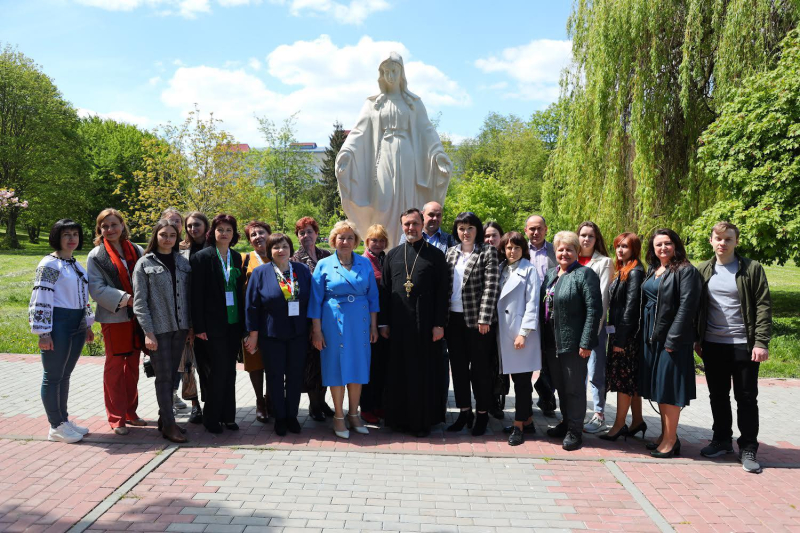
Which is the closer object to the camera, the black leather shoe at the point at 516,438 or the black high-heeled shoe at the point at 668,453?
the black high-heeled shoe at the point at 668,453

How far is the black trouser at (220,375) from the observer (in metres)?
5.11

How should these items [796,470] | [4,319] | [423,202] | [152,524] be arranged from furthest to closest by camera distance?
[4,319] → [423,202] → [796,470] → [152,524]

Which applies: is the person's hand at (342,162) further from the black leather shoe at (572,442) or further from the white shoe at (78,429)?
the black leather shoe at (572,442)

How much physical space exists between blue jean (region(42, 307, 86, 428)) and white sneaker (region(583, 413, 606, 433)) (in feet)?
16.3

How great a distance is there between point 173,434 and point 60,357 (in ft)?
3.97

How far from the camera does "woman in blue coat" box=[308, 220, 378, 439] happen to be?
5.06 m

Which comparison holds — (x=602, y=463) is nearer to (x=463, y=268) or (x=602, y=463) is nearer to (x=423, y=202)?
(x=463, y=268)

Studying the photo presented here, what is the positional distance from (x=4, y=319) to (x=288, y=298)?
32.8 ft

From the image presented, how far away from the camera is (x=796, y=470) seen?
4602 mm

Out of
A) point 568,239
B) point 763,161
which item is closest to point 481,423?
point 568,239

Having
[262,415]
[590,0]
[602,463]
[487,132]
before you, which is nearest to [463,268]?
[602,463]

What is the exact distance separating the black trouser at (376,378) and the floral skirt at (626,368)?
7.19 feet

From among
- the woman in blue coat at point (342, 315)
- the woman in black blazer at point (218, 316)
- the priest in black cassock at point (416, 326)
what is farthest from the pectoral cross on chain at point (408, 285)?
the woman in black blazer at point (218, 316)

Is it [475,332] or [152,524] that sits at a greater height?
[475,332]
